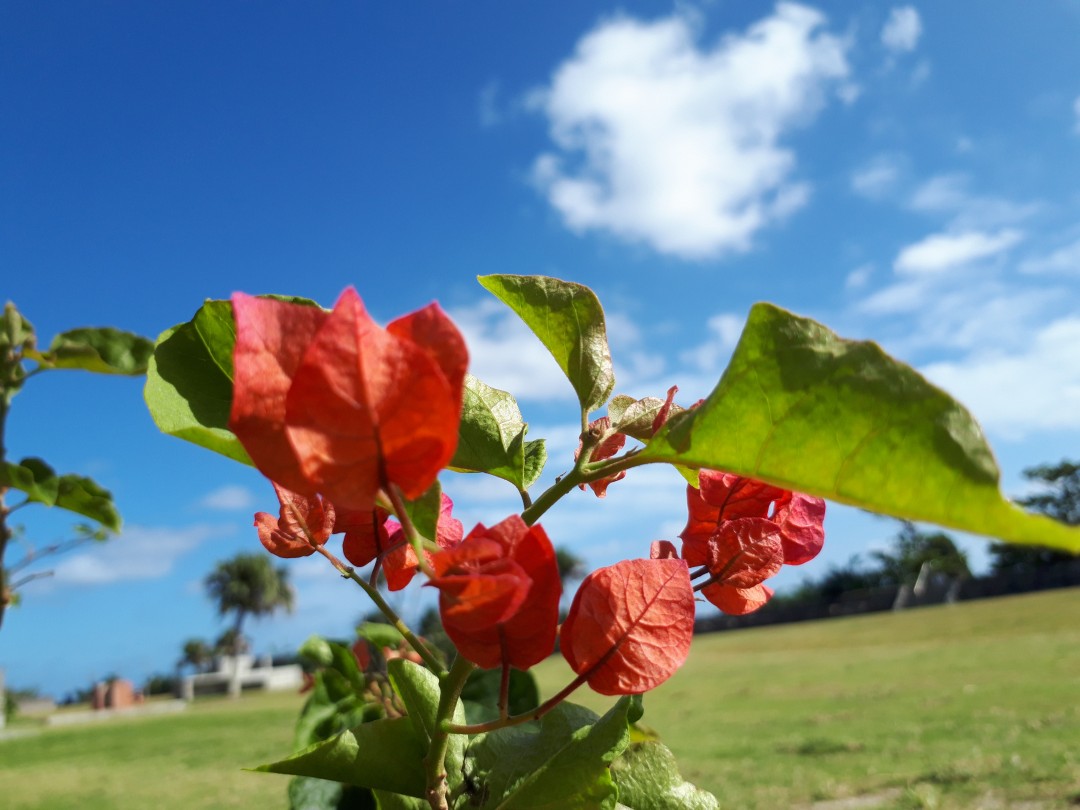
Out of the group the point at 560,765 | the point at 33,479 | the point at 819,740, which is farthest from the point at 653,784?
the point at 819,740

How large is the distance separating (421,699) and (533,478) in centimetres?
8

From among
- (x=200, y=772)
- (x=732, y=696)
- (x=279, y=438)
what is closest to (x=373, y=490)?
(x=279, y=438)

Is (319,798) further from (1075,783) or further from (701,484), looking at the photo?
(1075,783)

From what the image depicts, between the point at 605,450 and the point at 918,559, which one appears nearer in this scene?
the point at 605,450

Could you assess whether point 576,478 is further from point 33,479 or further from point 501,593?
point 33,479

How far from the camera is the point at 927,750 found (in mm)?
2963

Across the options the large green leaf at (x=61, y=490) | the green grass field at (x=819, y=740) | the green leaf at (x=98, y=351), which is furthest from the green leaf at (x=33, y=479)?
the green grass field at (x=819, y=740)

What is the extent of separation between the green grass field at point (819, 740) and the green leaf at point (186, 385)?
239 cm

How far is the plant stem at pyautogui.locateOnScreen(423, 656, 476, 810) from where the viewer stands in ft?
0.78

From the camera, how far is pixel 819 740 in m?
3.45

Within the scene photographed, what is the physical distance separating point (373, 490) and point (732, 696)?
19.9 ft

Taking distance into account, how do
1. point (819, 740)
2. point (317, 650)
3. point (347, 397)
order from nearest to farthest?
point (347, 397) → point (317, 650) → point (819, 740)

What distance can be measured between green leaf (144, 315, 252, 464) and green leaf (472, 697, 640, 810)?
0.42ft

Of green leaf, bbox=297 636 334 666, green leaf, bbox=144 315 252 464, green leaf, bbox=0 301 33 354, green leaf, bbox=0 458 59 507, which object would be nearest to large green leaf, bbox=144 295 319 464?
green leaf, bbox=144 315 252 464
